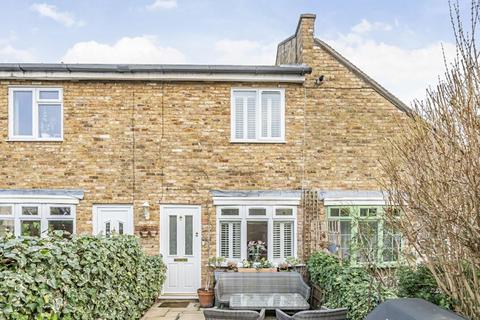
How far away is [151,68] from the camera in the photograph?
8852mm

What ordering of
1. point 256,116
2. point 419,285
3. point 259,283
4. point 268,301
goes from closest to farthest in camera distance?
point 419,285
point 268,301
point 259,283
point 256,116

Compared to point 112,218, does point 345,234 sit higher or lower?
lower

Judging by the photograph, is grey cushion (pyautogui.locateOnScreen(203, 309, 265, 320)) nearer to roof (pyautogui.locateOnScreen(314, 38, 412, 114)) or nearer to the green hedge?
the green hedge

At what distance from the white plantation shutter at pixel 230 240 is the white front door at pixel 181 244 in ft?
2.02

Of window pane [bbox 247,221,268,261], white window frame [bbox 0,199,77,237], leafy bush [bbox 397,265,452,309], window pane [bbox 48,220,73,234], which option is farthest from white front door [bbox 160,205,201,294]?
leafy bush [bbox 397,265,452,309]

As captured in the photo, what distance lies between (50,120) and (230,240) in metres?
5.58

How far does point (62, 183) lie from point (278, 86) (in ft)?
19.9

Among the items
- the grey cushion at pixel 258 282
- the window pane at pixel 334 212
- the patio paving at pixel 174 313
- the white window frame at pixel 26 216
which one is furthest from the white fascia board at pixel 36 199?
the window pane at pixel 334 212

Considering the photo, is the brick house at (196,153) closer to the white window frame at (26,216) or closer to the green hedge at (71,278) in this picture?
the white window frame at (26,216)

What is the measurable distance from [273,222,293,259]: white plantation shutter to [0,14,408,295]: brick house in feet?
0.09

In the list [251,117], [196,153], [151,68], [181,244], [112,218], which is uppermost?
[151,68]

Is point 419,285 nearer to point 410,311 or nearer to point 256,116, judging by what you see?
point 410,311

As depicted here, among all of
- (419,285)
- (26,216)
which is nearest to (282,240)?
(419,285)

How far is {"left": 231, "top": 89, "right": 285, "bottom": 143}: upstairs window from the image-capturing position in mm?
9156
